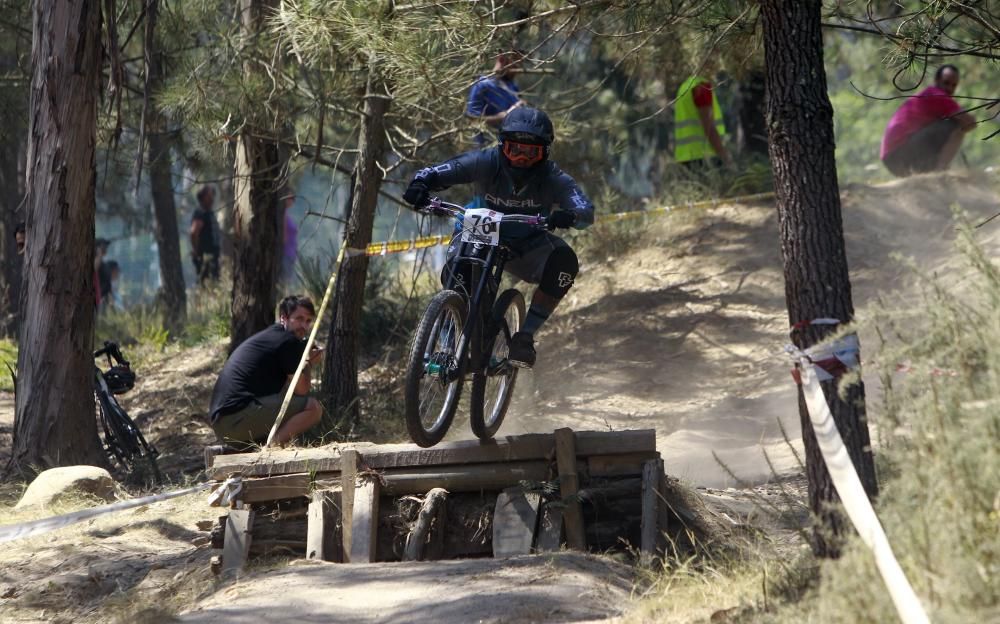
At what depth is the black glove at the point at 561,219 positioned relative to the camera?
621cm

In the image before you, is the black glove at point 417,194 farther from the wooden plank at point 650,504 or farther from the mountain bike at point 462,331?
the wooden plank at point 650,504

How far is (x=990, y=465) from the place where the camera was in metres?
3.49


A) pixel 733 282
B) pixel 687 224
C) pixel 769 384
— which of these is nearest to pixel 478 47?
pixel 769 384

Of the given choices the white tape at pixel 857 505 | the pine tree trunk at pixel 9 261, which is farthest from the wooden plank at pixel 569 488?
the pine tree trunk at pixel 9 261

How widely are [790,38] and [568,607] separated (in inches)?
93.9

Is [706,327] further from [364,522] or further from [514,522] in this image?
[364,522]

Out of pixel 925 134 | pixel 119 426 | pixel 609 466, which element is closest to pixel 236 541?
pixel 609 466

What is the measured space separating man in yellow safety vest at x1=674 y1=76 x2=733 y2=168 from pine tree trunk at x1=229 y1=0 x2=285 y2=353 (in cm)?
481

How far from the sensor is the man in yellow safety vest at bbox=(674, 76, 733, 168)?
1333 centimetres

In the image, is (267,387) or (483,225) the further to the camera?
(267,387)

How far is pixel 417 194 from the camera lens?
6.39 m

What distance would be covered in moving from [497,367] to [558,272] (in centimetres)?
63

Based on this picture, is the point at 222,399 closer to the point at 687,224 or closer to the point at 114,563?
the point at 114,563

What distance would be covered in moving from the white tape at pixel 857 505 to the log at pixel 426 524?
2.38m
